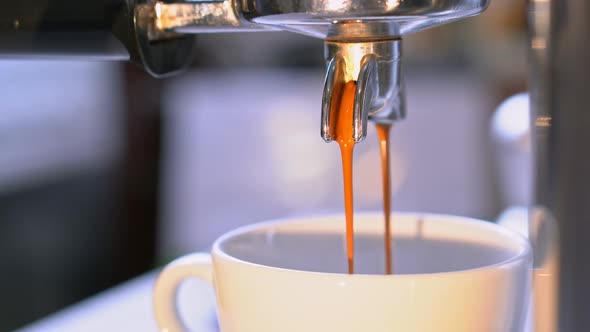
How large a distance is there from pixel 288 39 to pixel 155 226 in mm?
491

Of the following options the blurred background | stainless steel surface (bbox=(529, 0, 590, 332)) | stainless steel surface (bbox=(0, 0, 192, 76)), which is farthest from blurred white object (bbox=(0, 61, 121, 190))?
stainless steel surface (bbox=(529, 0, 590, 332))

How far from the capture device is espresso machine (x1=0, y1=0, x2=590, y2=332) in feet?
0.89

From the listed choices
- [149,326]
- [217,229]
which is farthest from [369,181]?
[149,326]

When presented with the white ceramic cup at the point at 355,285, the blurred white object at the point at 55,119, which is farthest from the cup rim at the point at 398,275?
the blurred white object at the point at 55,119

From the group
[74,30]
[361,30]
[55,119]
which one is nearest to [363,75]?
[361,30]

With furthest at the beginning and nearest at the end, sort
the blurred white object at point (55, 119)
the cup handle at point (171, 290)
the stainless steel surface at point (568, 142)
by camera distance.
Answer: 1. the blurred white object at point (55, 119)
2. the cup handle at point (171, 290)
3. the stainless steel surface at point (568, 142)

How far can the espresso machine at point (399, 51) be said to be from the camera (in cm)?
27

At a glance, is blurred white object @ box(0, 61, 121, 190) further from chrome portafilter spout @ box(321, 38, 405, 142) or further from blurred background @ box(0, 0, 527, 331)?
chrome portafilter spout @ box(321, 38, 405, 142)

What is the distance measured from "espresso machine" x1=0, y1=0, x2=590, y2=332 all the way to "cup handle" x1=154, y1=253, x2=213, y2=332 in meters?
0.10

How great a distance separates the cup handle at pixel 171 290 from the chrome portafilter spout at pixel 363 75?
0.11 meters

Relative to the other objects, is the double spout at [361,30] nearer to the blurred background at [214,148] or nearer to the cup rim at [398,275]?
the cup rim at [398,275]

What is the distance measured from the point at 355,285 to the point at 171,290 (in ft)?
0.37

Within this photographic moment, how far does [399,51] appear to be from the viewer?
0.30 m

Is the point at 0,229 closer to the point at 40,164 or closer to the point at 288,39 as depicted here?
the point at 40,164
